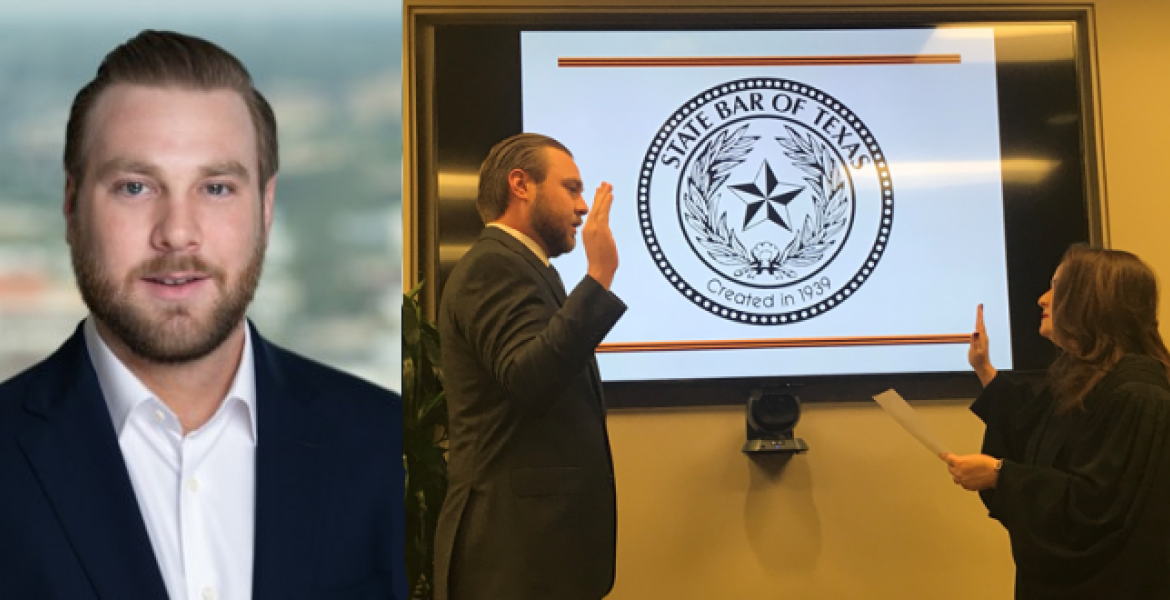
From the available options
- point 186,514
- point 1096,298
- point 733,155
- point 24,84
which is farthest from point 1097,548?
point 24,84

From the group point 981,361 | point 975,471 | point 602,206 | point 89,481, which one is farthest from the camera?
point 981,361

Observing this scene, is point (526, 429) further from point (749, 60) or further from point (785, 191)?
point (749, 60)

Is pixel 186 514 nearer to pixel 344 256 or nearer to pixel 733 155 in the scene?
pixel 344 256

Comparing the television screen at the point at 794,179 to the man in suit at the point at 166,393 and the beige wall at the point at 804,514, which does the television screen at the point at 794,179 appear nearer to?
the beige wall at the point at 804,514

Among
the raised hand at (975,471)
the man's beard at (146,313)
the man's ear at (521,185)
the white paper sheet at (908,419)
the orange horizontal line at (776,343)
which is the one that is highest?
the man's ear at (521,185)

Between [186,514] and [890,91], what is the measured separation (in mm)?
3362

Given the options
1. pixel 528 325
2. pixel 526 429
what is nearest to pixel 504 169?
pixel 528 325

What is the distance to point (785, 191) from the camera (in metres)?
3.88

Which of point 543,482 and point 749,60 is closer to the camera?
point 543,482

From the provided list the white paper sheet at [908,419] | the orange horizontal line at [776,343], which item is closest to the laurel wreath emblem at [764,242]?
the orange horizontal line at [776,343]

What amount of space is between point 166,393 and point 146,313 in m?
0.08

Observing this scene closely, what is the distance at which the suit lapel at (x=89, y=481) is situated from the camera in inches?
40.7

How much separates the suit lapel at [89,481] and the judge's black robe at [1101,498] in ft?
7.07

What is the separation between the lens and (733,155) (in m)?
3.87
